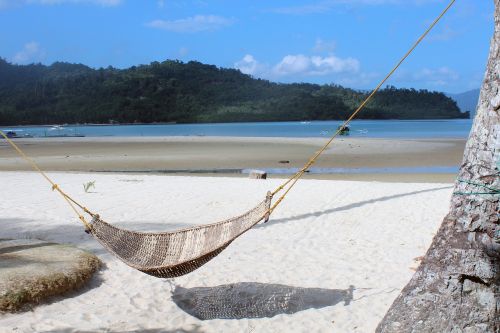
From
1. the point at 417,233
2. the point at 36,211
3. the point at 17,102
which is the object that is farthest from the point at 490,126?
the point at 17,102

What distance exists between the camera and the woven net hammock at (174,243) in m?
2.96

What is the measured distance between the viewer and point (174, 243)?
3.42 meters

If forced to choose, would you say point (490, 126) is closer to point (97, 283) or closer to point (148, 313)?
point (148, 313)

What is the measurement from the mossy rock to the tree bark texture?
7.02 feet

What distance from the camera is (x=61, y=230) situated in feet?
16.8

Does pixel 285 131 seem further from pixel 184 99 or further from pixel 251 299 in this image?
pixel 251 299

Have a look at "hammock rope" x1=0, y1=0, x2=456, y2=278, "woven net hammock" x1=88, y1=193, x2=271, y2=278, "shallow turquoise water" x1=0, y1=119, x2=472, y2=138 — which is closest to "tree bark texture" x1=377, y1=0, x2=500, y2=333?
A: "hammock rope" x1=0, y1=0, x2=456, y2=278

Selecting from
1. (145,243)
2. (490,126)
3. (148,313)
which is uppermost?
(490,126)

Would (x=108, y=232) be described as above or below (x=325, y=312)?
above

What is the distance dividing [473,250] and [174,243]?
74.8 inches

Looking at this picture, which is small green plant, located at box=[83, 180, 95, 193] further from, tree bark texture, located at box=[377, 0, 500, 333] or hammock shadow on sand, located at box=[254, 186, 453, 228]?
tree bark texture, located at box=[377, 0, 500, 333]

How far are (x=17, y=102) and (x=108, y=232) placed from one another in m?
70.9

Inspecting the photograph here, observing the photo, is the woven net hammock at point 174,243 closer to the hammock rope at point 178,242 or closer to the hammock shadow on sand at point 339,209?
the hammock rope at point 178,242

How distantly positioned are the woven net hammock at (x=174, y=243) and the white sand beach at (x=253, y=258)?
0.32 metres
